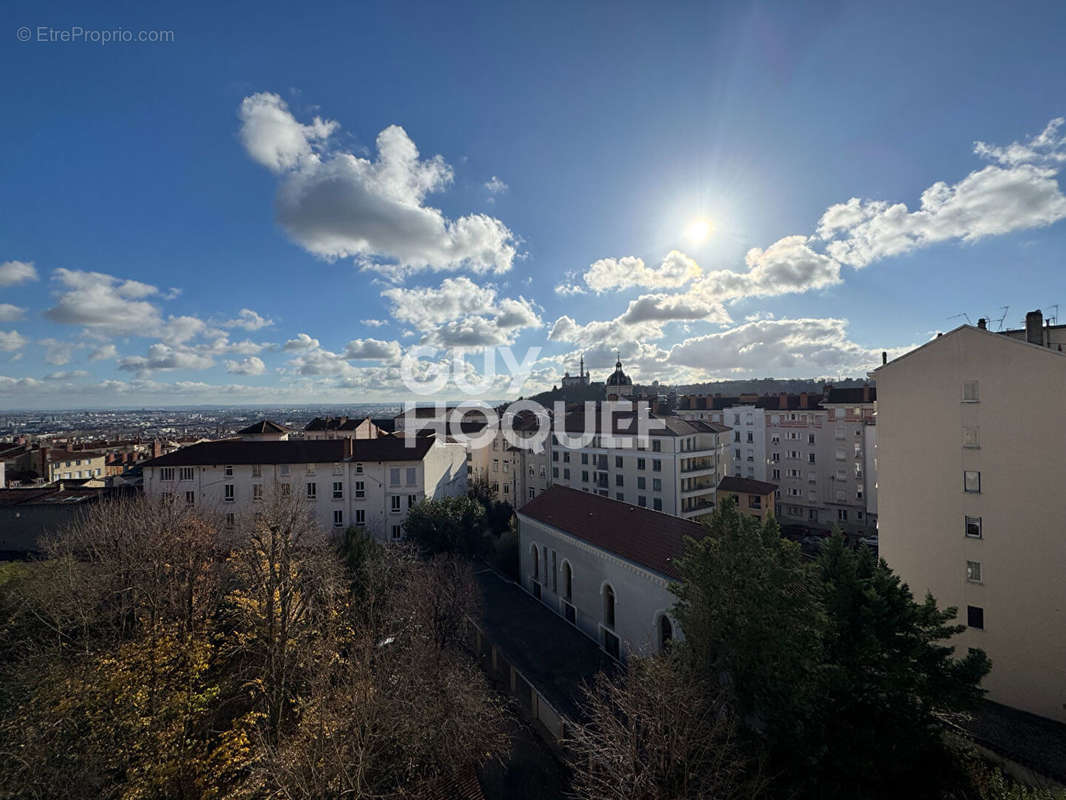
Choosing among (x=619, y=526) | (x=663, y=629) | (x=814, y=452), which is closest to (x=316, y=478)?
(x=619, y=526)

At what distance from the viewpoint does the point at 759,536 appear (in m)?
15.6

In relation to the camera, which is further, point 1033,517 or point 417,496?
point 417,496

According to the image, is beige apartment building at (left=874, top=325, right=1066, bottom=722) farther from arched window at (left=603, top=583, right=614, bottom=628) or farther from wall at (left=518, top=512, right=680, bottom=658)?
arched window at (left=603, top=583, right=614, bottom=628)

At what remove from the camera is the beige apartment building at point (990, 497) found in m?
20.8

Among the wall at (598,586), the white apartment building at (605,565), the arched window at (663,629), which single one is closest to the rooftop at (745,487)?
the white apartment building at (605,565)

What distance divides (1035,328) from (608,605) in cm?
2859

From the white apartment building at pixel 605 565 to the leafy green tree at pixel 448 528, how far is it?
225 inches

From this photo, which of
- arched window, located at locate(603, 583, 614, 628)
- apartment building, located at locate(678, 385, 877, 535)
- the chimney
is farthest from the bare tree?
apartment building, located at locate(678, 385, 877, 535)

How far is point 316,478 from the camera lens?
1736 inches

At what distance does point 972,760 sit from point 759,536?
1201 cm

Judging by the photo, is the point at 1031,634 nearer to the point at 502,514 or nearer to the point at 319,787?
the point at 319,787

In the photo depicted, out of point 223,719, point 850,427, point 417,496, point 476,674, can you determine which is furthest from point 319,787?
point 850,427

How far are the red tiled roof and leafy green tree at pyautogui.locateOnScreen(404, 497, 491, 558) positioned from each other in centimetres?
613

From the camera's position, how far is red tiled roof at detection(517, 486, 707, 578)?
24.8 meters
